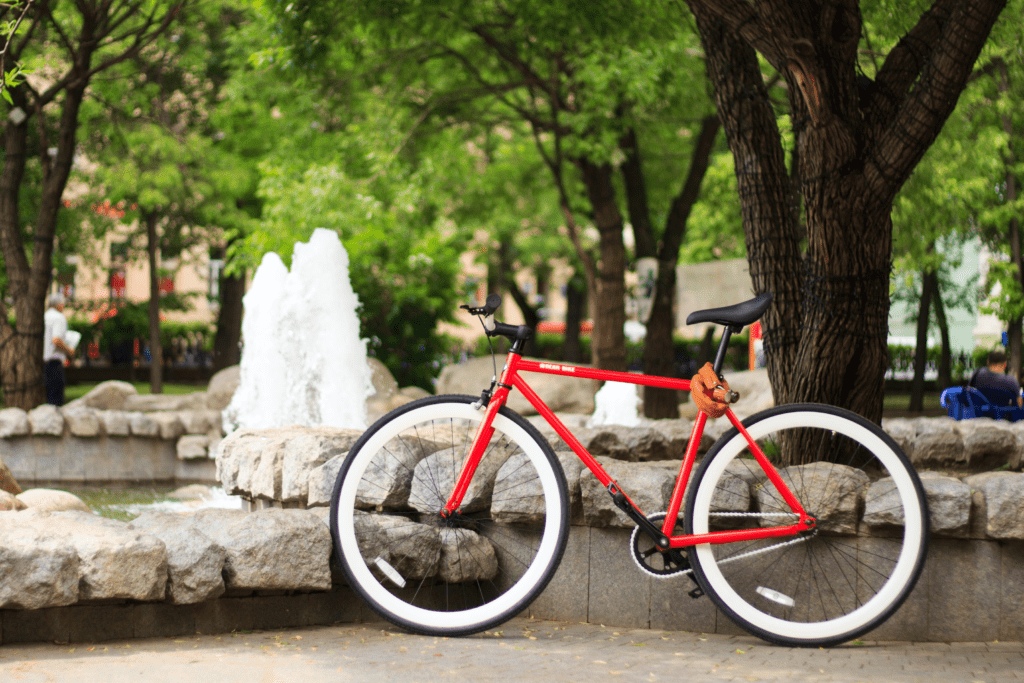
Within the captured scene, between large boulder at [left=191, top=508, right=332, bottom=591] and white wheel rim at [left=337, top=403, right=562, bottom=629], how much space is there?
132mm

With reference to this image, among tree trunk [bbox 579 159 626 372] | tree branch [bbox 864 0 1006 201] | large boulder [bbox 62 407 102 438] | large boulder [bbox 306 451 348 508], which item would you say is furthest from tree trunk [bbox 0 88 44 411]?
tree branch [bbox 864 0 1006 201]

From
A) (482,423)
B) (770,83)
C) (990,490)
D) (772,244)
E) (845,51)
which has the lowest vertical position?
(990,490)

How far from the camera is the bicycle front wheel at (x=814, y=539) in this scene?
11.7 ft

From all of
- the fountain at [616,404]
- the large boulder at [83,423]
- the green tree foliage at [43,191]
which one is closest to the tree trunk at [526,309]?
the fountain at [616,404]

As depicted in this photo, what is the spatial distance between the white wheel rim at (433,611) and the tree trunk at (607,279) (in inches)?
367

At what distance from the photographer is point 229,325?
22516 mm

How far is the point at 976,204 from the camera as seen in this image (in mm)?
13805

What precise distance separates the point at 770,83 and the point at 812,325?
769cm

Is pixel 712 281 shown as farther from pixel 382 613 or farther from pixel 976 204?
pixel 382 613

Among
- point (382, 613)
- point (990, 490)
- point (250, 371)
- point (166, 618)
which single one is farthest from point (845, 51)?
point (250, 371)

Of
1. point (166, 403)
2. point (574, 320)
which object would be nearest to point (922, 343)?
point (574, 320)

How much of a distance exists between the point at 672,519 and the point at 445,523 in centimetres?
89

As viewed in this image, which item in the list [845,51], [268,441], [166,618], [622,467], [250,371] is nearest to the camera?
[166,618]

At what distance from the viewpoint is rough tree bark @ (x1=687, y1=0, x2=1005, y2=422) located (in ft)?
14.3
